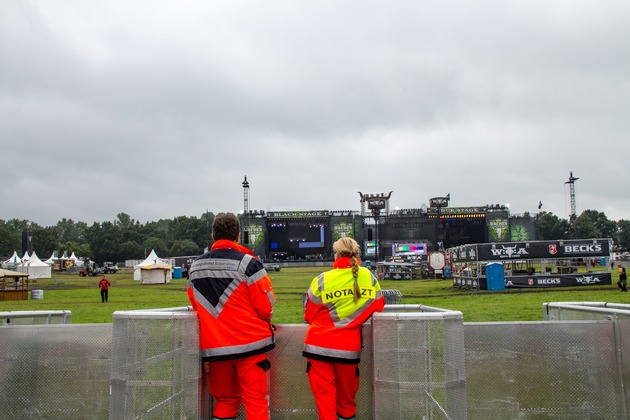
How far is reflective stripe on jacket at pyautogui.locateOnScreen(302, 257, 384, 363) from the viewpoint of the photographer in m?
3.99

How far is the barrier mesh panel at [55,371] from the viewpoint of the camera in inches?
186

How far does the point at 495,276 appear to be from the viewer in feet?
101

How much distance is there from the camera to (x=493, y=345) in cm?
454

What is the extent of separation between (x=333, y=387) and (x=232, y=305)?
96 centimetres

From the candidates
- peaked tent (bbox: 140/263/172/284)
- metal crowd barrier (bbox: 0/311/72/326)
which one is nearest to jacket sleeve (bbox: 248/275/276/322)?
metal crowd barrier (bbox: 0/311/72/326)

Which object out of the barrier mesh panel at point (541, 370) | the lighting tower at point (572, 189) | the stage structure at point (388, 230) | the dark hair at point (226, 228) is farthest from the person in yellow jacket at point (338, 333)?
the lighting tower at point (572, 189)

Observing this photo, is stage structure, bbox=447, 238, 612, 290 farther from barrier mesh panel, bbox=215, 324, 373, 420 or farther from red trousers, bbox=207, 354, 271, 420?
red trousers, bbox=207, 354, 271, 420

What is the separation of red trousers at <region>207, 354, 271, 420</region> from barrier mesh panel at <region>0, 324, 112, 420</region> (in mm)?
1254

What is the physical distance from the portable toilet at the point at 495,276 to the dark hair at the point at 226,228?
28.6 m

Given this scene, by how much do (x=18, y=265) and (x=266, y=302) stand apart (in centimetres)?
6184

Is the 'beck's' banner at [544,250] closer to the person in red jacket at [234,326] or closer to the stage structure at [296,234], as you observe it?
the person in red jacket at [234,326]

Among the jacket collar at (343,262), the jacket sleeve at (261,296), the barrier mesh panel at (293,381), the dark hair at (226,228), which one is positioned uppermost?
the dark hair at (226,228)

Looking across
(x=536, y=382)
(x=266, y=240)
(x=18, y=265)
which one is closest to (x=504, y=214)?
(x=266, y=240)

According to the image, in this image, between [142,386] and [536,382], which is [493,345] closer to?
[536,382]
